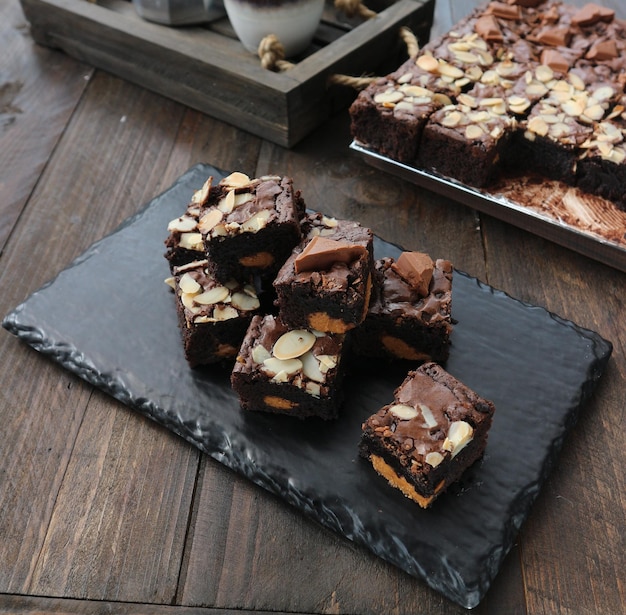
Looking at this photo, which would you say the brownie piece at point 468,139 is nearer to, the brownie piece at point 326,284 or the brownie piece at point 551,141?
the brownie piece at point 551,141

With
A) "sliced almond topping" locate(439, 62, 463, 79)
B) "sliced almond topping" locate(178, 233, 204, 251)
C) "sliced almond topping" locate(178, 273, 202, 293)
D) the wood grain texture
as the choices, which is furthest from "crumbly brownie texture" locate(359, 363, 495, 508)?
the wood grain texture

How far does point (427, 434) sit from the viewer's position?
1.41 meters

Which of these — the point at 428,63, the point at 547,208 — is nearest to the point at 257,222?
the point at 547,208

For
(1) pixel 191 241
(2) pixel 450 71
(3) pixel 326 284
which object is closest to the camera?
(3) pixel 326 284

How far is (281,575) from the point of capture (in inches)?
56.6

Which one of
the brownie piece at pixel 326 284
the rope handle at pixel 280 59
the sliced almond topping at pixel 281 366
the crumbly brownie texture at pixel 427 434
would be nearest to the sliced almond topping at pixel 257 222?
the brownie piece at pixel 326 284

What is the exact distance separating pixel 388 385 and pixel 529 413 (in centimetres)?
35

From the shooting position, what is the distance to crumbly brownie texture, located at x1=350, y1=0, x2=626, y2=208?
2.21m

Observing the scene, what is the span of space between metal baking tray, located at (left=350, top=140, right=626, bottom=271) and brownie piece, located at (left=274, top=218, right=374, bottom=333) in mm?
784

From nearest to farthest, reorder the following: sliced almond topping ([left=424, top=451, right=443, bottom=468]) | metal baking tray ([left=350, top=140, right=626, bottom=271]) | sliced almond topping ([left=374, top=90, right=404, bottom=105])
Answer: sliced almond topping ([left=424, top=451, right=443, bottom=468]) < metal baking tray ([left=350, top=140, right=626, bottom=271]) < sliced almond topping ([left=374, top=90, right=404, bottom=105])

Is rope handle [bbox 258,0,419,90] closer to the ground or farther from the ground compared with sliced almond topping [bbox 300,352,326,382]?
farther from the ground

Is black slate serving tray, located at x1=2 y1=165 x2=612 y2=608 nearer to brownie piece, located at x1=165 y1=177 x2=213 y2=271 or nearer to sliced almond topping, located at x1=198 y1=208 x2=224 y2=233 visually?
brownie piece, located at x1=165 y1=177 x2=213 y2=271

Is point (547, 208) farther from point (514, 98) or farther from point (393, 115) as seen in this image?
point (393, 115)

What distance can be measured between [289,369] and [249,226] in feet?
1.17
